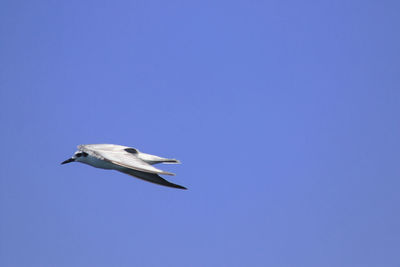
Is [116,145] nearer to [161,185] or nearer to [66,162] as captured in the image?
[66,162]

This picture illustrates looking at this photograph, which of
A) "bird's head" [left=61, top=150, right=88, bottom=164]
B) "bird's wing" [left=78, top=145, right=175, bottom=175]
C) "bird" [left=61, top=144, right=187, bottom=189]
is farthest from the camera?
"bird's head" [left=61, top=150, right=88, bottom=164]

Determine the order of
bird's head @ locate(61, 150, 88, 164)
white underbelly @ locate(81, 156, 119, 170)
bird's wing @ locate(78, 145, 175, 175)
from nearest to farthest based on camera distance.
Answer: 1. bird's wing @ locate(78, 145, 175, 175)
2. white underbelly @ locate(81, 156, 119, 170)
3. bird's head @ locate(61, 150, 88, 164)

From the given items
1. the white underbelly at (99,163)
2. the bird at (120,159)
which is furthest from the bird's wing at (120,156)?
the white underbelly at (99,163)

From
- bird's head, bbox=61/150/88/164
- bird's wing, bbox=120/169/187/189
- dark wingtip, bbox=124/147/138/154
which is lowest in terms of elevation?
bird's wing, bbox=120/169/187/189

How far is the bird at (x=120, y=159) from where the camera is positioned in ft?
60.6

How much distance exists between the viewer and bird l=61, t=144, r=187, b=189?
1848 centimetres

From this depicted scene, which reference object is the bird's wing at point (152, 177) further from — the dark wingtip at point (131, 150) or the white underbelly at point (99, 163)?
the dark wingtip at point (131, 150)

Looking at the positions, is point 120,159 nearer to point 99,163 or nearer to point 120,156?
point 120,156

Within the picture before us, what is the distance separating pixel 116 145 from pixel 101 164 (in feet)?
8.29

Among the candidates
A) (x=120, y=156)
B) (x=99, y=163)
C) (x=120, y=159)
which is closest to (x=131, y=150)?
(x=99, y=163)

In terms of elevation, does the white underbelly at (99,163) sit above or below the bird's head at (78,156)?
below

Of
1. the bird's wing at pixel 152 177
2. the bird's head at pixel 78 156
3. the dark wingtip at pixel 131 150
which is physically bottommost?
the bird's wing at pixel 152 177

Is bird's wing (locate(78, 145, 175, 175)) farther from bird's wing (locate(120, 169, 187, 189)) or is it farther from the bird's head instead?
bird's wing (locate(120, 169, 187, 189))

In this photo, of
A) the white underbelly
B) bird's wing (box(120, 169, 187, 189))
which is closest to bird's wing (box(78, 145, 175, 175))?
the white underbelly
